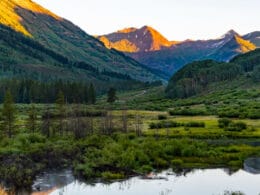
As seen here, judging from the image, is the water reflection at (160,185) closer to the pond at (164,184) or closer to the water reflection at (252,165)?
the pond at (164,184)

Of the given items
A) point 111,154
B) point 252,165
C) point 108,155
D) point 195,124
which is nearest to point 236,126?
point 195,124

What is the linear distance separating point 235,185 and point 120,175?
1884 cm

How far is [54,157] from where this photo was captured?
83.1m

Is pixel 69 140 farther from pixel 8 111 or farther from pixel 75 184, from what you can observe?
pixel 75 184

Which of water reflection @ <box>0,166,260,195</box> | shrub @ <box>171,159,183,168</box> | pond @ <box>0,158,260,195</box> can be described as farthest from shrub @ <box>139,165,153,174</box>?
shrub @ <box>171,159,183,168</box>

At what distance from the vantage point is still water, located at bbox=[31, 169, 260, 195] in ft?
208

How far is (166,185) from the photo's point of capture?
6694 cm

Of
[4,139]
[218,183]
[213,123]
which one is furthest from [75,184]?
[213,123]

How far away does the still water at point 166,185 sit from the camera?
208 feet

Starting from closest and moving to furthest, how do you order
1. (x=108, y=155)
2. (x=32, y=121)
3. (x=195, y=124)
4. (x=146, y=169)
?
(x=146, y=169) → (x=108, y=155) → (x=32, y=121) → (x=195, y=124)

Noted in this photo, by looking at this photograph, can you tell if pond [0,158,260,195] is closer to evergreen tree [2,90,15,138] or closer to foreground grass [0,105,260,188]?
foreground grass [0,105,260,188]

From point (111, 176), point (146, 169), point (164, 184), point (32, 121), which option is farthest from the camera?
point (32, 121)

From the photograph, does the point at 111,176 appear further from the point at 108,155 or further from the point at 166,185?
the point at 108,155

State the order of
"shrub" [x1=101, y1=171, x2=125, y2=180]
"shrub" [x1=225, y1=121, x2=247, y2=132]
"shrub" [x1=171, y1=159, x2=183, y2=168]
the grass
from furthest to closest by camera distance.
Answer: "shrub" [x1=225, y1=121, x2=247, y2=132] < "shrub" [x1=171, y1=159, x2=183, y2=168] < the grass < "shrub" [x1=101, y1=171, x2=125, y2=180]
